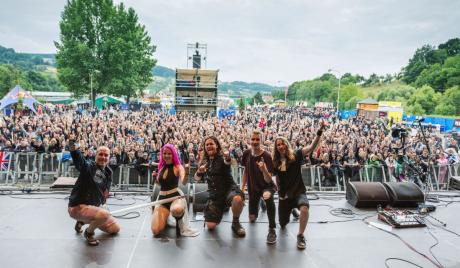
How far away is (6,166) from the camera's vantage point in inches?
368

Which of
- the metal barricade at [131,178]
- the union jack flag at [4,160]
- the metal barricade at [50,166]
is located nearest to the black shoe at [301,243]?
the metal barricade at [131,178]

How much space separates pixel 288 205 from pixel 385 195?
9.18 ft

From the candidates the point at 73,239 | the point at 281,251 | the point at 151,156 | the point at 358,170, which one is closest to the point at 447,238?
the point at 281,251

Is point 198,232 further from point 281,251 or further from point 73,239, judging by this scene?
point 73,239

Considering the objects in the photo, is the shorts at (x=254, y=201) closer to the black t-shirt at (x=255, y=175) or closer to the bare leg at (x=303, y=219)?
the black t-shirt at (x=255, y=175)

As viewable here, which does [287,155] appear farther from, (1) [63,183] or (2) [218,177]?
(1) [63,183]

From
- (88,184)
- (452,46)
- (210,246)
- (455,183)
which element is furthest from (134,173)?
(452,46)

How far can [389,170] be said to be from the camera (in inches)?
375

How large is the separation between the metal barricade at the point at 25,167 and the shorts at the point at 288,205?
6.76 meters

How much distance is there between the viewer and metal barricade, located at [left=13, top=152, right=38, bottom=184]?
28.1 feet

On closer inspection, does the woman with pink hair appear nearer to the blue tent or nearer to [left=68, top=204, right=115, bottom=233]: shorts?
[left=68, top=204, right=115, bottom=233]: shorts

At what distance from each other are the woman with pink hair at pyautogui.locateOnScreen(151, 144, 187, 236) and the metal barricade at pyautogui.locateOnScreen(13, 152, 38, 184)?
17.2 ft

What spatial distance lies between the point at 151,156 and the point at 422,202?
702cm

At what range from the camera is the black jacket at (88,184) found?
4449 mm
